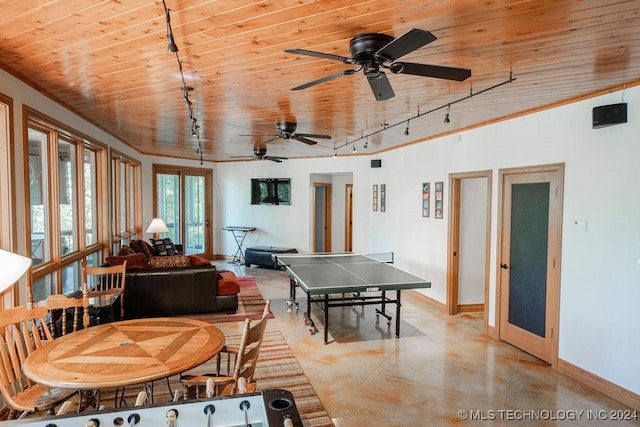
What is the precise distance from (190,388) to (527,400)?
2.86m

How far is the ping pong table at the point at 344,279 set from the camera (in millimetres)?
4297

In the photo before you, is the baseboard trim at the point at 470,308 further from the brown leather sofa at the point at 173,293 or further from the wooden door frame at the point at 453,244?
the brown leather sofa at the point at 173,293

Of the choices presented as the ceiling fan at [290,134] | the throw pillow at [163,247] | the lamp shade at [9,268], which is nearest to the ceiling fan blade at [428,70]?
the lamp shade at [9,268]

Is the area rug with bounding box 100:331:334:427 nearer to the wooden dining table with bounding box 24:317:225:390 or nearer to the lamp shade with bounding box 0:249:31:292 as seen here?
the wooden dining table with bounding box 24:317:225:390

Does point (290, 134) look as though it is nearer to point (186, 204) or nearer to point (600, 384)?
point (600, 384)

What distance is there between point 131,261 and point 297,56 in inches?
160

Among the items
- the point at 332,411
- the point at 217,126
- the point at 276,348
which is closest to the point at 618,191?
the point at 332,411

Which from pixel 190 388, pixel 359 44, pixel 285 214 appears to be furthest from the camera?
pixel 285 214

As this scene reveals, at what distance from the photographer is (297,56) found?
9.30 ft

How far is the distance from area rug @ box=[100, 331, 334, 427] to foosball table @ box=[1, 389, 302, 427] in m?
1.59

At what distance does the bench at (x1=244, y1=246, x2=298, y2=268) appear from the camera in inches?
365

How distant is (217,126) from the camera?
220 inches

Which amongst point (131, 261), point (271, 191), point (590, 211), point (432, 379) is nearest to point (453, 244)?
point (590, 211)

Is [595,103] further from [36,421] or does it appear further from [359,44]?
[36,421]
